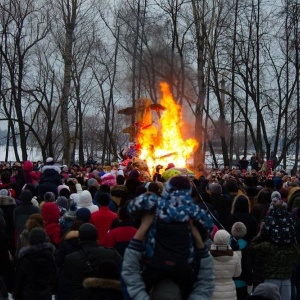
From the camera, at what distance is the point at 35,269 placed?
7.11 m

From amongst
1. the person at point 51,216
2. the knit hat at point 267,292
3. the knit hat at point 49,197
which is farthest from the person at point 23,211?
the knit hat at point 267,292

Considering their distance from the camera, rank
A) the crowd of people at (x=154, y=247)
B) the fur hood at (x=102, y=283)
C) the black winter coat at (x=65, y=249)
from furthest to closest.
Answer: the black winter coat at (x=65, y=249), the fur hood at (x=102, y=283), the crowd of people at (x=154, y=247)

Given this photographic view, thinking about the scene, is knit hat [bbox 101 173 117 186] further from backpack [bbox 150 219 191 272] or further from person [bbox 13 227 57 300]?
backpack [bbox 150 219 191 272]

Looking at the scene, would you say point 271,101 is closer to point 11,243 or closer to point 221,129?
point 221,129

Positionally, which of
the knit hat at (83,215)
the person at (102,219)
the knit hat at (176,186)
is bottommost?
the person at (102,219)

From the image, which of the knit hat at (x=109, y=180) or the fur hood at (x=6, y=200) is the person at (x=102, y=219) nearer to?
the fur hood at (x=6, y=200)

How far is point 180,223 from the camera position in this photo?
4.88m

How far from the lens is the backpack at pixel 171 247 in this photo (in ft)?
15.7

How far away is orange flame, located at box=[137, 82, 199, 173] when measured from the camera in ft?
81.9

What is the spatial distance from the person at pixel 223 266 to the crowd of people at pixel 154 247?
12 millimetres

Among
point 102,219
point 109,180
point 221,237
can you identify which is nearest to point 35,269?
point 102,219

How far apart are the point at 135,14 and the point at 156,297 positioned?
1309 inches

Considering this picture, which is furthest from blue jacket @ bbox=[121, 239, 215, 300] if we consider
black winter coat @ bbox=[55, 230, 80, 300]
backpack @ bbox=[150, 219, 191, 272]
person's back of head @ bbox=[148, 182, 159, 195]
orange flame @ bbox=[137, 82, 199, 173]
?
orange flame @ bbox=[137, 82, 199, 173]

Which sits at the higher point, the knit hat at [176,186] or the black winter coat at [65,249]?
the knit hat at [176,186]
